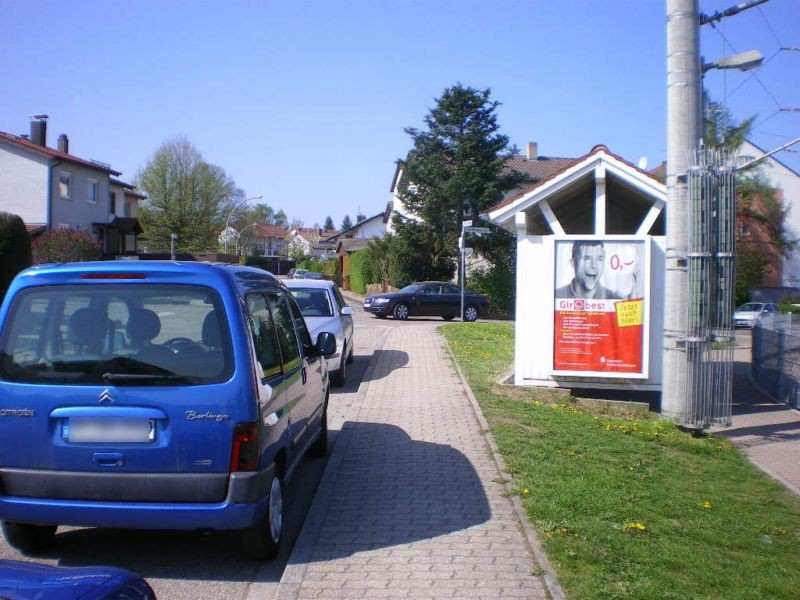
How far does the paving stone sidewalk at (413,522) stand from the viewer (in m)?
4.53

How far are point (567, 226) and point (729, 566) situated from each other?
40.1 ft

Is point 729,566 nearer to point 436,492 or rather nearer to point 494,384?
point 436,492

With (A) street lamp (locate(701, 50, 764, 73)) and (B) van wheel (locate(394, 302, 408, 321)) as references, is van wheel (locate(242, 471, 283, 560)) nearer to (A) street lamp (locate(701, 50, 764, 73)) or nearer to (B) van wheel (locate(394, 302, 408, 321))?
(A) street lamp (locate(701, 50, 764, 73))

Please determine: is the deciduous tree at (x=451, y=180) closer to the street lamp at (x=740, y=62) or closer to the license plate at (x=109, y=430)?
the street lamp at (x=740, y=62)

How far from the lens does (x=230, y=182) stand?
219ft

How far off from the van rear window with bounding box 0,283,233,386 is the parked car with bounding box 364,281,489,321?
2545 cm

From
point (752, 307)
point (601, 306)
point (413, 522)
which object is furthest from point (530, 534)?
point (752, 307)

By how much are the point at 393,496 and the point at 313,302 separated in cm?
746

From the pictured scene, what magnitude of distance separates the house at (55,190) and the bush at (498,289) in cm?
2055

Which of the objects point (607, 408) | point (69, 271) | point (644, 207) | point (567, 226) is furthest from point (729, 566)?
point (567, 226)

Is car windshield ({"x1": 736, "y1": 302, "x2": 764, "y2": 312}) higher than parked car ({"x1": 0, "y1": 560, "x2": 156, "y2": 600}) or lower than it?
higher

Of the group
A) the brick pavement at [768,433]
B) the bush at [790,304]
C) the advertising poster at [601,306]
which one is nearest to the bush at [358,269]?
the bush at [790,304]

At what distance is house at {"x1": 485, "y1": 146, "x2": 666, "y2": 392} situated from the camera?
10.7m

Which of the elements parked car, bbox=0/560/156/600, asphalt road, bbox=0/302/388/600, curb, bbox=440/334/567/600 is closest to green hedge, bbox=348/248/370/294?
curb, bbox=440/334/567/600
